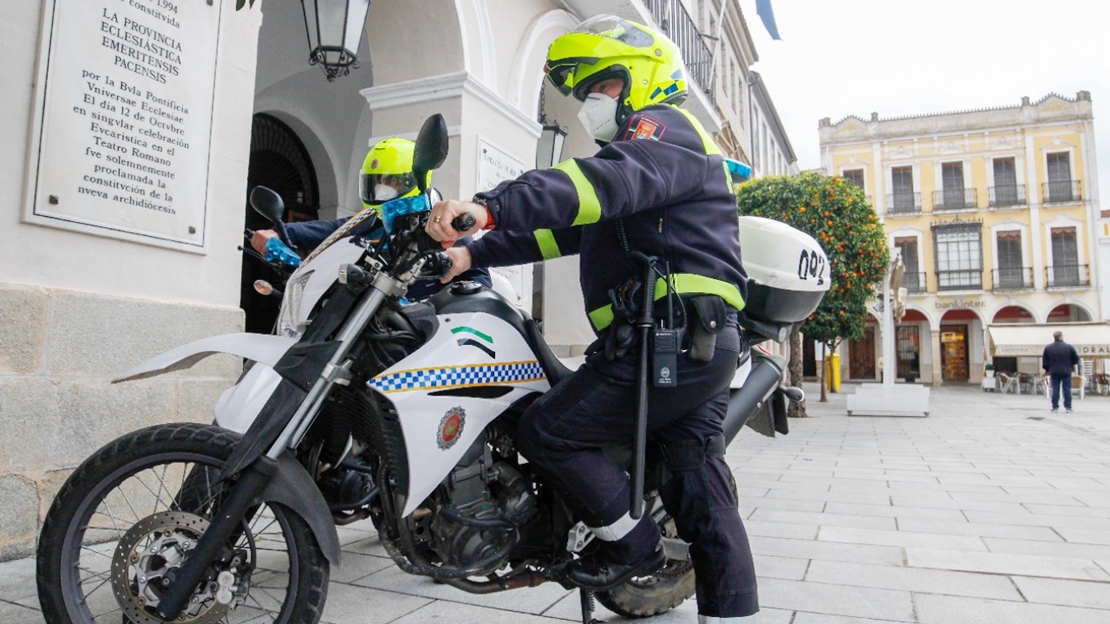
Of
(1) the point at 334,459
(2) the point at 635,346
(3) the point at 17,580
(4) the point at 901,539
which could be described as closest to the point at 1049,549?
(4) the point at 901,539

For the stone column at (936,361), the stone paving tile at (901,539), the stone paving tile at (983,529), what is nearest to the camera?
the stone paving tile at (901,539)

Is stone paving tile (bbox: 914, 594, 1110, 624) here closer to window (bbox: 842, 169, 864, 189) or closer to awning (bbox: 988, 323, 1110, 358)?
awning (bbox: 988, 323, 1110, 358)

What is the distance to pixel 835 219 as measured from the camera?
45.6ft

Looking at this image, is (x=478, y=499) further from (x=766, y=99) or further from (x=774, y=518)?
(x=766, y=99)

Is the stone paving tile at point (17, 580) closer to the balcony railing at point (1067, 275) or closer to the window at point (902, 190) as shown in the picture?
the window at point (902, 190)

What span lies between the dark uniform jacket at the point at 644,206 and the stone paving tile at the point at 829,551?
1955 millimetres

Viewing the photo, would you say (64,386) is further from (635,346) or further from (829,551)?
(829,551)

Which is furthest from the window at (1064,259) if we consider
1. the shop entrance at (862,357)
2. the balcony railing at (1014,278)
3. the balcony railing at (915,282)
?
the shop entrance at (862,357)

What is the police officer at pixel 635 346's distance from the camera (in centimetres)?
194

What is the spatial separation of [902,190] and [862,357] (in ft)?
28.5

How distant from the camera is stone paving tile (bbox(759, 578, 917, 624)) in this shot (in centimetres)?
266

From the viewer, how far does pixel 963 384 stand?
3656cm

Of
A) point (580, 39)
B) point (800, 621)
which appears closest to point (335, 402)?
point (580, 39)

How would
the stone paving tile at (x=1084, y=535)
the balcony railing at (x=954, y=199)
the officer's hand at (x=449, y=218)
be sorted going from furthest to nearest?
the balcony railing at (x=954, y=199) < the stone paving tile at (x=1084, y=535) < the officer's hand at (x=449, y=218)
